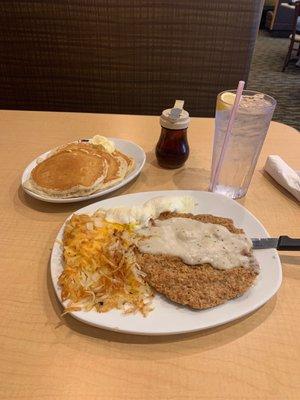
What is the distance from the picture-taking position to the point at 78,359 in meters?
0.55

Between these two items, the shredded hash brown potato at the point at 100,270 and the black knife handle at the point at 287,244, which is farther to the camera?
the black knife handle at the point at 287,244

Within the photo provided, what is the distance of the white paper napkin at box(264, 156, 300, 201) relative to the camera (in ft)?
3.07

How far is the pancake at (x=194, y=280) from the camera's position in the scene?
611mm

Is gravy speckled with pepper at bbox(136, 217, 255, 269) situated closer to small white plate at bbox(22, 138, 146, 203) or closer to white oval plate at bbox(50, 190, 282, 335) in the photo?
white oval plate at bbox(50, 190, 282, 335)

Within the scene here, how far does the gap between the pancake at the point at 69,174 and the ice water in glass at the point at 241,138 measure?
33 cm

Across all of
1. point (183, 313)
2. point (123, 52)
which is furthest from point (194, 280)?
point (123, 52)

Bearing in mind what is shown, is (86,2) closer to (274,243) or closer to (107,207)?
(107,207)

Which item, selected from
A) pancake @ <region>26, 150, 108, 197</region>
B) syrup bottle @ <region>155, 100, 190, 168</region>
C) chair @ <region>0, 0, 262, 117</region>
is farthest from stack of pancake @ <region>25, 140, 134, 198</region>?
chair @ <region>0, 0, 262, 117</region>

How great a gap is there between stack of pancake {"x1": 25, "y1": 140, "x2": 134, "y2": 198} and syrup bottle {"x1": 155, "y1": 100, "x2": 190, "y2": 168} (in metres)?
0.10

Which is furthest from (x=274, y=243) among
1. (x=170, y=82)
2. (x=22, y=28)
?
(x=22, y=28)

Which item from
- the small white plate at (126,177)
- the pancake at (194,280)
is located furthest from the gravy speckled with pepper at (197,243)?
the small white plate at (126,177)

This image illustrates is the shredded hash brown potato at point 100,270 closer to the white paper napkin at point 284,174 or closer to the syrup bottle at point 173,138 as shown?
the syrup bottle at point 173,138

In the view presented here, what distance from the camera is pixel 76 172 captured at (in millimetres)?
910

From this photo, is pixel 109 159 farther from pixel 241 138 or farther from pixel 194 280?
pixel 194 280
